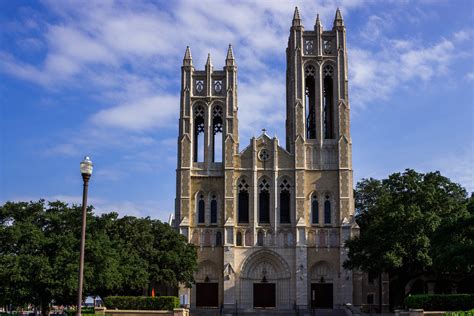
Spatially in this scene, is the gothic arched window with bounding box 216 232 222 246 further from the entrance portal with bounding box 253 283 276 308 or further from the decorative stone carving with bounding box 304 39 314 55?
the decorative stone carving with bounding box 304 39 314 55

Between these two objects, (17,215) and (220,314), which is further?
(220,314)

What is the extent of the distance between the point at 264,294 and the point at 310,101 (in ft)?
63.9

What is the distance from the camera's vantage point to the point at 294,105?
62.4 m

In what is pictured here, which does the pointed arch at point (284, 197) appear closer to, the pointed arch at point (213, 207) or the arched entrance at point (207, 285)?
the pointed arch at point (213, 207)

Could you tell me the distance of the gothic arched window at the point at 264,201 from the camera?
61219 mm

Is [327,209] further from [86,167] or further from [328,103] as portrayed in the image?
[86,167]

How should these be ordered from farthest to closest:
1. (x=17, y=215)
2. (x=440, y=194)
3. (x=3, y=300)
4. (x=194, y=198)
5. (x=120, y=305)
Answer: (x=194, y=198)
(x=440, y=194)
(x=120, y=305)
(x=17, y=215)
(x=3, y=300)

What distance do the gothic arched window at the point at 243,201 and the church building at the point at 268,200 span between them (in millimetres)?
92

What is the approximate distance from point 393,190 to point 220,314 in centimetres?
1800

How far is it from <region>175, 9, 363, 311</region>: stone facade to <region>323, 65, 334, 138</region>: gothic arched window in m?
0.25

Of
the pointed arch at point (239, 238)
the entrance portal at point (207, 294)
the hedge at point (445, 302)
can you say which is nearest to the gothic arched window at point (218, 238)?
the pointed arch at point (239, 238)

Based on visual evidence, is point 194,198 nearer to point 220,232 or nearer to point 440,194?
point 220,232

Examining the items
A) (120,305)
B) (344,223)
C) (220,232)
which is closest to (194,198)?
(220,232)

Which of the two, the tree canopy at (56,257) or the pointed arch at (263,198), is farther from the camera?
the pointed arch at (263,198)
